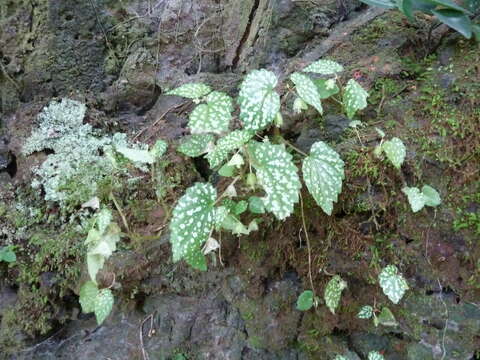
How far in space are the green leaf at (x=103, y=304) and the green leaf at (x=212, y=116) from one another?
2.45ft

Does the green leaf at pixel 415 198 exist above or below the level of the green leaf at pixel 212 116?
below

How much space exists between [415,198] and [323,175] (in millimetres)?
368

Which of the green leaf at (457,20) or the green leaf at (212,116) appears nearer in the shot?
the green leaf at (212,116)

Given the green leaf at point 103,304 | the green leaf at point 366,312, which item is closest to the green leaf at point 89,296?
the green leaf at point 103,304

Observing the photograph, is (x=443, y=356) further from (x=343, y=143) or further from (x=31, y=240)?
(x=31, y=240)

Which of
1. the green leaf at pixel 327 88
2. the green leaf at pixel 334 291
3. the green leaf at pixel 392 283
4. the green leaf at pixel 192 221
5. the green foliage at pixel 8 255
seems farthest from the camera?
the green foliage at pixel 8 255

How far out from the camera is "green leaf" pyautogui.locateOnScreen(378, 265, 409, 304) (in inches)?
57.0

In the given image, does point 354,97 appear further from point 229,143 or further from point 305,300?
point 305,300

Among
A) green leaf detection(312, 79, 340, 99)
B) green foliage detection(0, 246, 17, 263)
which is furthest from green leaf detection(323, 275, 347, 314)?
green foliage detection(0, 246, 17, 263)

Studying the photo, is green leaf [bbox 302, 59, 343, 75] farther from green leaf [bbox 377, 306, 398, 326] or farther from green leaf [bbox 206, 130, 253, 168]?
green leaf [bbox 377, 306, 398, 326]

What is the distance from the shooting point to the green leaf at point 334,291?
1549mm

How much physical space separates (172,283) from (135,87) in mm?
1305

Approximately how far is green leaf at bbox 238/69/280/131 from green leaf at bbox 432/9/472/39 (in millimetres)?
792

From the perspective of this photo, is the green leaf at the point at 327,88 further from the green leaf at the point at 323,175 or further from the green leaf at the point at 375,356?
the green leaf at the point at 375,356
